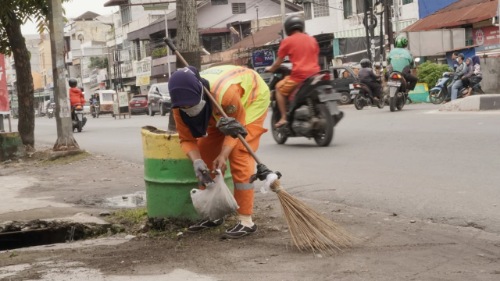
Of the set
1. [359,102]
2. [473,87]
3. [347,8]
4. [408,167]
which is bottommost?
[408,167]

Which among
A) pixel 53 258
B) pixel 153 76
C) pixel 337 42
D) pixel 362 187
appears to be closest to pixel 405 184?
pixel 362 187

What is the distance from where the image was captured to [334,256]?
4793mm

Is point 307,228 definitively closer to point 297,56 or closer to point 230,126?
point 230,126

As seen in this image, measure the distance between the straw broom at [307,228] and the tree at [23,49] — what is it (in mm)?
9372

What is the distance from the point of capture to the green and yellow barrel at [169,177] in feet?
19.3

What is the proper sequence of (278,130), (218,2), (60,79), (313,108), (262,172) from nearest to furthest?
1. (262,172)
2. (313,108)
3. (278,130)
4. (60,79)
5. (218,2)

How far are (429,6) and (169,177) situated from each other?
105 ft

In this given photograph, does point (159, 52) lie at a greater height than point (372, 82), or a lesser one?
greater

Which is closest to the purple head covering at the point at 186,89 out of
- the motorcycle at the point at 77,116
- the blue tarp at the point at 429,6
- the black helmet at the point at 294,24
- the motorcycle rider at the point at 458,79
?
the black helmet at the point at 294,24

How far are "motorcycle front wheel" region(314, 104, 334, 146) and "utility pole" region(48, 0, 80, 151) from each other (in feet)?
15.8

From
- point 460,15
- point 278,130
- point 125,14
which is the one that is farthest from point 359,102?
point 125,14

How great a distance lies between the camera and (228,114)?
5.42 m

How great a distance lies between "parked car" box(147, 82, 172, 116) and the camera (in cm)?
3812

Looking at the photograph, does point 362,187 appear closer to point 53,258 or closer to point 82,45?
point 53,258
